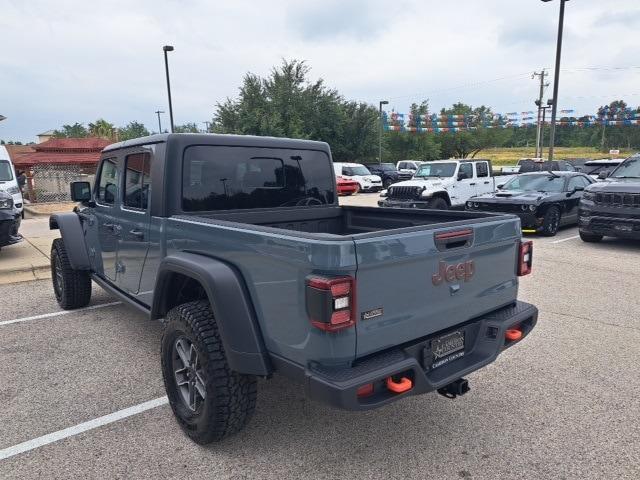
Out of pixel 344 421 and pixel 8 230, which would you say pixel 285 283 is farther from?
pixel 8 230

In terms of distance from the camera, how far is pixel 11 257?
8383mm

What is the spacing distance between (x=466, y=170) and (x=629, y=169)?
17.2 feet

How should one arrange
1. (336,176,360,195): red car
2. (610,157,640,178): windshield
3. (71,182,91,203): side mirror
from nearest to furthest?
(71,182,91,203): side mirror → (610,157,640,178): windshield → (336,176,360,195): red car

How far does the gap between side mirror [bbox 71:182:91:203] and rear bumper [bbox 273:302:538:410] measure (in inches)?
131

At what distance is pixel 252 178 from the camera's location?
12.4 ft

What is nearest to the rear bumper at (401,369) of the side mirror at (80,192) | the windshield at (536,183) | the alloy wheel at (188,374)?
the alloy wheel at (188,374)

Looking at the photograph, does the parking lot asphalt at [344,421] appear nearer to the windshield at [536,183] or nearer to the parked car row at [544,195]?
the parked car row at [544,195]

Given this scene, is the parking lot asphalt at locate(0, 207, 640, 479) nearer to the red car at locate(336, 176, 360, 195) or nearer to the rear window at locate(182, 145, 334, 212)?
the rear window at locate(182, 145, 334, 212)

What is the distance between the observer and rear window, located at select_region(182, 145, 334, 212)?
343cm

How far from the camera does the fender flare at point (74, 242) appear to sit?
193 inches

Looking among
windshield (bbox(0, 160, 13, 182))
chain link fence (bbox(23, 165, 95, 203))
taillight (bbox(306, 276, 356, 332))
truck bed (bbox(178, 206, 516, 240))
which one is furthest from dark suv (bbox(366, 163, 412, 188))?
taillight (bbox(306, 276, 356, 332))

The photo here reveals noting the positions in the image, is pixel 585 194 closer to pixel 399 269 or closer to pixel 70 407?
pixel 399 269

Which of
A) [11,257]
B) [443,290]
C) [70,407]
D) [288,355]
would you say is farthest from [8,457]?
[11,257]

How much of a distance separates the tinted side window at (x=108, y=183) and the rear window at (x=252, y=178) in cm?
114
